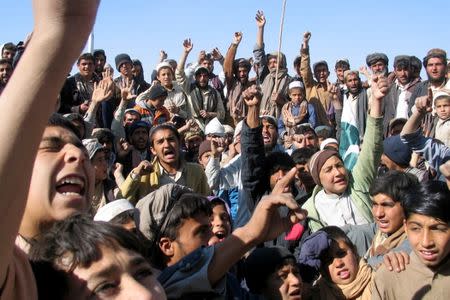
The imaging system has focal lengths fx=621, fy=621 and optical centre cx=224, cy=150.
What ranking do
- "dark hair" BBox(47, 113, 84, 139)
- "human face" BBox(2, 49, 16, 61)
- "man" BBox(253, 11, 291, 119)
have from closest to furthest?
"dark hair" BBox(47, 113, 84, 139) → "human face" BBox(2, 49, 16, 61) → "man" BBox(253, 11, 291, 119)

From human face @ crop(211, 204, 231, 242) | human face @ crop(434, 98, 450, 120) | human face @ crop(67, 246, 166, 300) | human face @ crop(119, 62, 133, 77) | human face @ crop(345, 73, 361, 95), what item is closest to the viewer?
human face @ crop(67, 246, 166, 300)

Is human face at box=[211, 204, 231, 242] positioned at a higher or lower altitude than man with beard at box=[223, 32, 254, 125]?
lower

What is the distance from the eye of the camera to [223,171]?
5.88 metres

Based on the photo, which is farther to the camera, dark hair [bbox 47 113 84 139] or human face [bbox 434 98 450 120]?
human face [bbox 434 98 450 120]

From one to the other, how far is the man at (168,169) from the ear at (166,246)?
2.34 meters

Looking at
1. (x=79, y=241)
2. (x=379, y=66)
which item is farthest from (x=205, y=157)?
(x=79, y=241)

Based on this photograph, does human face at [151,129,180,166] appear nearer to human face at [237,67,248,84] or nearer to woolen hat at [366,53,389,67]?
woolen hat at [366,53,389,67]

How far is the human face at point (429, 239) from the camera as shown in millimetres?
2789

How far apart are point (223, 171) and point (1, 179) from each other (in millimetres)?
4930

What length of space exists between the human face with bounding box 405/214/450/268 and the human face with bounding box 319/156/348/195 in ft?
4.48

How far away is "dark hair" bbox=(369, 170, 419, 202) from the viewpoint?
369cm

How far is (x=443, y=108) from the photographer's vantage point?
6117mm

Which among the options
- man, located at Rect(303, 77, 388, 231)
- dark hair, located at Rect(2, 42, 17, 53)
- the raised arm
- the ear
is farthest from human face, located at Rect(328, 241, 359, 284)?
dark hair, located at Rect(2, 42, 17, 53)

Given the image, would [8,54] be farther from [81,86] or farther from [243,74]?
[243,74]
